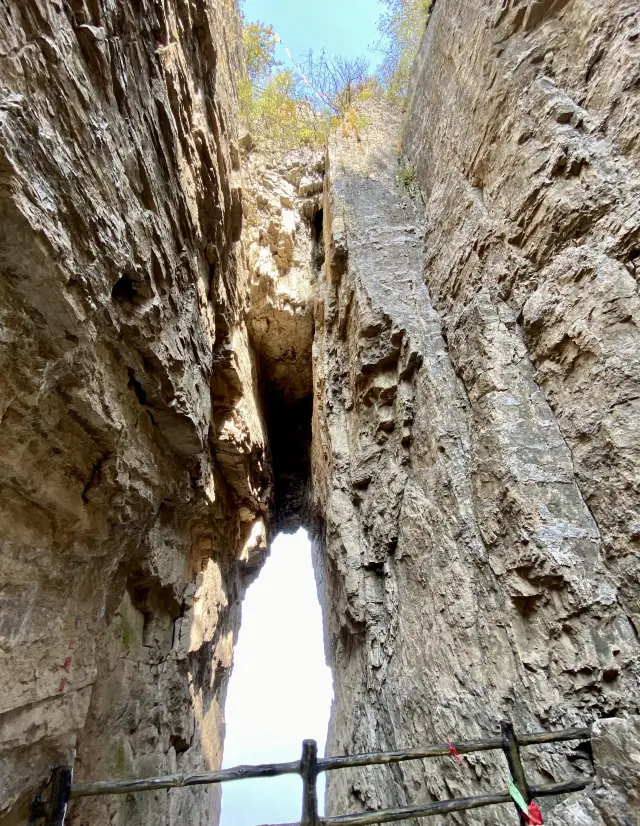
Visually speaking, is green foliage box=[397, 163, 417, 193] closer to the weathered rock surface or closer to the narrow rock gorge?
the narrow rock gorge

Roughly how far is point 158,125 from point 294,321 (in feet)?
15.4

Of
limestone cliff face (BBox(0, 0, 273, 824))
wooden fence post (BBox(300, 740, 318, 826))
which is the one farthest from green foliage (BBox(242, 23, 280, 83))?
wooden fence post (BBox(300, 740, 318, 826))

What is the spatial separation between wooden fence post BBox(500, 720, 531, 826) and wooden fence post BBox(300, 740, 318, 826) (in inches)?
39.6

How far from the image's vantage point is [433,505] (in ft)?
12.5

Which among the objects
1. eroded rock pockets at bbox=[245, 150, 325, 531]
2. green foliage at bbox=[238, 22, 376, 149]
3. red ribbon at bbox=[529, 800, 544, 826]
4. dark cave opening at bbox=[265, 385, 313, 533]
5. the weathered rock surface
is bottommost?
red ribbon at bbox=[529, 800, 544, 826]

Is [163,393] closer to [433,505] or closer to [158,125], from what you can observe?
[158,125]

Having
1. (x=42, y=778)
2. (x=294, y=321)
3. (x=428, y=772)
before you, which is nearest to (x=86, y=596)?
(x=42, y=778)

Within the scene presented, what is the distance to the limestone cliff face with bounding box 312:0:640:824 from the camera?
2520mm

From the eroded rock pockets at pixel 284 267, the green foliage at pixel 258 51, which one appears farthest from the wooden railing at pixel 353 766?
the green foliage at pixel 258 51

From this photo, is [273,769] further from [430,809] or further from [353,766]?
[430,809]

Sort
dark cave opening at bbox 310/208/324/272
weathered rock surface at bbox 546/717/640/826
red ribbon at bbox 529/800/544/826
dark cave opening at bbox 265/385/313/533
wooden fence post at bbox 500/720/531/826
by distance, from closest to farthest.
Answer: weathered rock surface at bbox 546/717/640/826 → red ribbon at bbox 529/800/544/826 → wooden fence post at bbox 500/720/531/826 → dark cave opening at bbox 310/208/324/272 → dark cave opening at bbox 265/385/313/533

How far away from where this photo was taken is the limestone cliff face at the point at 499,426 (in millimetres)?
2520

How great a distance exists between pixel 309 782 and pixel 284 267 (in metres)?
7.36

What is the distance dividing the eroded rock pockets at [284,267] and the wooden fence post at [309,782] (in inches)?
251
